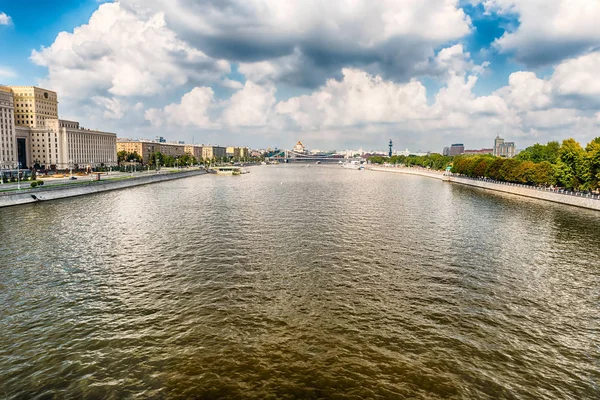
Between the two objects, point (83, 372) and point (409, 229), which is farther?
point (409, 229)

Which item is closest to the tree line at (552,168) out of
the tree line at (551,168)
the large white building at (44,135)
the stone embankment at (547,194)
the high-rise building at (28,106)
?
the tree line at (551,168)

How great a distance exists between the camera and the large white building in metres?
121

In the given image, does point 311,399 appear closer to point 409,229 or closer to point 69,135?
point 409,229

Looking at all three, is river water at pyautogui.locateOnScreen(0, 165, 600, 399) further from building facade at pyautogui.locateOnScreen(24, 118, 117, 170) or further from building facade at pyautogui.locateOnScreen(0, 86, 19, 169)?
building facade at pyautogui.locateOnScreen(24, 118, 117, 170)

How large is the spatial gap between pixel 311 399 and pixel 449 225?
104ft

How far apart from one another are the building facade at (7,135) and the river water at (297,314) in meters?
92.4

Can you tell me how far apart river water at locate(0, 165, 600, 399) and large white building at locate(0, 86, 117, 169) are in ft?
358

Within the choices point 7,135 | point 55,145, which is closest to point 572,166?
point 7,135

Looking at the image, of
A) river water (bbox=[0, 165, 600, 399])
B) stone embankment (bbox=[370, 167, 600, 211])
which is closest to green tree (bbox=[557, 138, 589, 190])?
stone embankment (bbox=[370, 167, 600, 211])

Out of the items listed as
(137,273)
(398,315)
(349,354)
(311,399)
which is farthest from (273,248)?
(311,399)

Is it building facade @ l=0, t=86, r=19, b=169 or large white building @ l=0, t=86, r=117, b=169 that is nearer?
building facade @ l=0, t=86, r=19, b=169

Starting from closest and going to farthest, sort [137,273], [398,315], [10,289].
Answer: [398,315] < [10,289] < [137,273]

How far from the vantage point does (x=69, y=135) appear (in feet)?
419

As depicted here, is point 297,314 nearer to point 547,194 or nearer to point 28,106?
point 547,194
